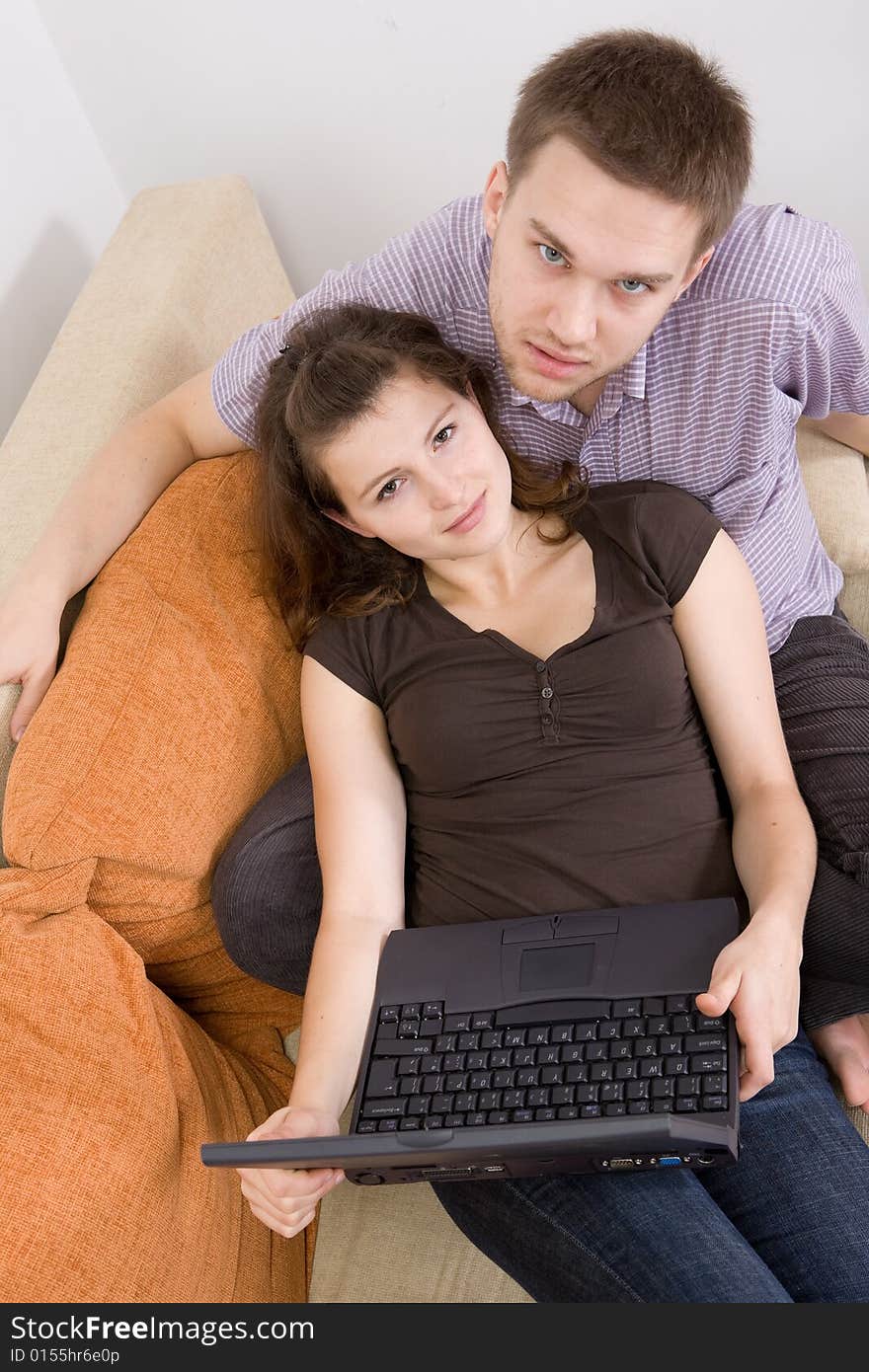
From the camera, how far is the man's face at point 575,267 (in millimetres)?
1178

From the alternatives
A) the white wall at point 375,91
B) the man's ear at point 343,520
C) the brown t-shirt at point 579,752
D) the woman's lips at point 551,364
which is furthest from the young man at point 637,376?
the white wall at point 375,91

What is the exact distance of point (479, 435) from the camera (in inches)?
50.8

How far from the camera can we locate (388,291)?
1453mm

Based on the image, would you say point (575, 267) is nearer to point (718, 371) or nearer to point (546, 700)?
point (718, 371)

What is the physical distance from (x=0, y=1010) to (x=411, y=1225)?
0.52 metres

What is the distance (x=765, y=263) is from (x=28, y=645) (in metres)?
0.90

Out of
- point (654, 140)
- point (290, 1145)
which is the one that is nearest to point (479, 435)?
point (654, 140)

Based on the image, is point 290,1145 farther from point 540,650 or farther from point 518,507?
point 518,507

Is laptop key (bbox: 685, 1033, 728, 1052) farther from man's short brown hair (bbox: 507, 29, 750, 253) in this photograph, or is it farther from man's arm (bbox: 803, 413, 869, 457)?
man's arm (bbox: 803, 413, 869, 457)

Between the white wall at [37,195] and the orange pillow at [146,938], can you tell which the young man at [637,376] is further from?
the white wall at [37,195]

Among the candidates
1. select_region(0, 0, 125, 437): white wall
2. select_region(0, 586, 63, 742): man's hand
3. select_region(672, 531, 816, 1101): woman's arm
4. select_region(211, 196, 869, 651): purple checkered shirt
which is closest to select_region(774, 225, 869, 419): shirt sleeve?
select_region(211, 196, 869, 651): purple checkered shirt

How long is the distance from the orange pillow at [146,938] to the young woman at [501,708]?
113mm

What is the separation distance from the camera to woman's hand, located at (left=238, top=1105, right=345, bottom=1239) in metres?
1.08

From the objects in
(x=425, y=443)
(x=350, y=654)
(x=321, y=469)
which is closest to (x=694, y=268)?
(x=425, y=443)
